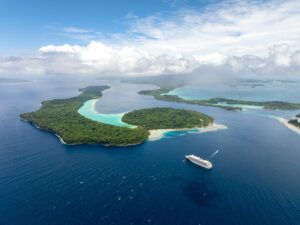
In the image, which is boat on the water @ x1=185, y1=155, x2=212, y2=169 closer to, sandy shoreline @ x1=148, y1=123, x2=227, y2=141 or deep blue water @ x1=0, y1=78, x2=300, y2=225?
deep blue water @ x1=0, y1=78, x2=300, y2=225

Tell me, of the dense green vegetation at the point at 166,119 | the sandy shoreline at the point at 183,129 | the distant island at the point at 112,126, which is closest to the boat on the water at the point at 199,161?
the distant island at the point at 112,126

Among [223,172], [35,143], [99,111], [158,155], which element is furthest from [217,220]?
[99,111]

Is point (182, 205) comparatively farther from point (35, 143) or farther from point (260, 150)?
point (35, 143)

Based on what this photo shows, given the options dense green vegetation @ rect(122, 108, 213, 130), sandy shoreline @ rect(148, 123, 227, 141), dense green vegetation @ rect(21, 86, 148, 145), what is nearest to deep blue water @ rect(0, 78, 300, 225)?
dense green vegetation @ rect(21, 86, 148, 145)

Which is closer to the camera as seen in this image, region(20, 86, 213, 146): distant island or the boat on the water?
the boat on the water

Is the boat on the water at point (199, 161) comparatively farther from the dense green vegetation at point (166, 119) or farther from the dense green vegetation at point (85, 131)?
the dense green vegetation at point (166, 119)

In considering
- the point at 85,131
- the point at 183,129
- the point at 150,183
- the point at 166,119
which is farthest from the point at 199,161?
the point at 166,119
